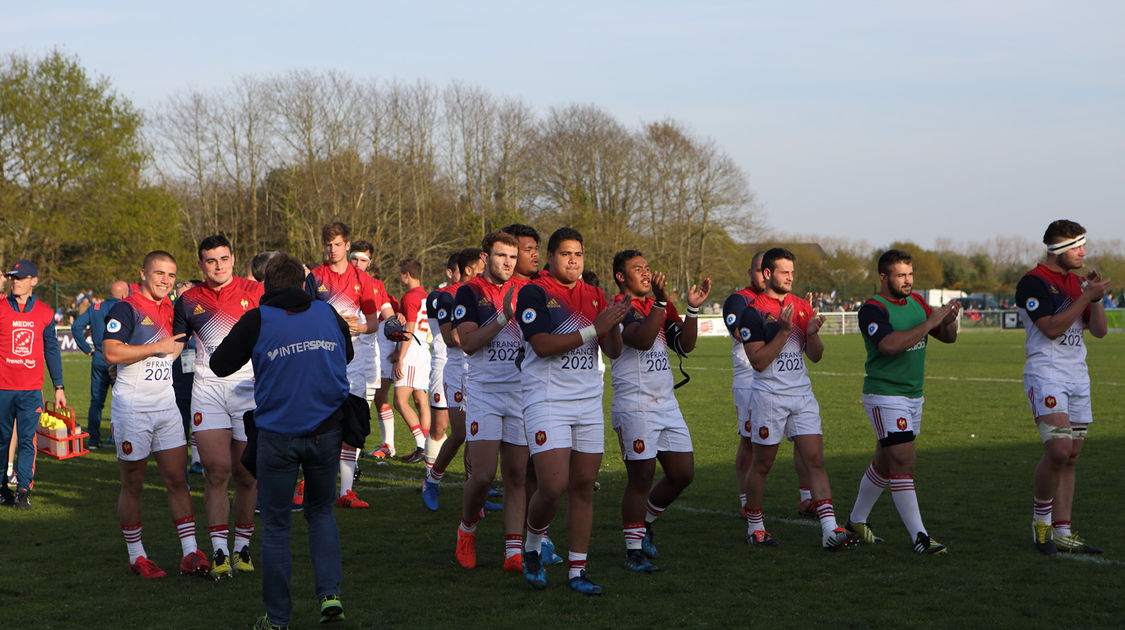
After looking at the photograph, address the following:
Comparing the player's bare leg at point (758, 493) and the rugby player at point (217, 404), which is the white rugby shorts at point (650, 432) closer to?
the player's bare leg at point (758, 493)

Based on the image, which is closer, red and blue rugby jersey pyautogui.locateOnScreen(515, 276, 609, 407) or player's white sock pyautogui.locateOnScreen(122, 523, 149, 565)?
red and blue rugby jersey pyautogui.locateOnScreen(515, 276, 609, 407)

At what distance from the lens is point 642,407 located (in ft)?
20.5

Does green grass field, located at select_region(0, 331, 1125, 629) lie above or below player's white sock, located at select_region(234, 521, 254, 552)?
below

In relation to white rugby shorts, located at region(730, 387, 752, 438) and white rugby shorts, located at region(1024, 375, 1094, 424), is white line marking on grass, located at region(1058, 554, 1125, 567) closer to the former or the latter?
white rugby shorts, located at region(1024, 375, 1094, 424)

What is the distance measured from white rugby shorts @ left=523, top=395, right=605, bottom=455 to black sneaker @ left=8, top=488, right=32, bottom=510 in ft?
18.4

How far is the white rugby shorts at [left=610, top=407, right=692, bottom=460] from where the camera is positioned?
6207 millimetres

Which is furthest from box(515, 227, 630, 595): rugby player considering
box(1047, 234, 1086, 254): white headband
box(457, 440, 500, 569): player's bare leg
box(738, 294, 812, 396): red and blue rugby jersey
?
box(1047, 234, 1086, 254): white headband

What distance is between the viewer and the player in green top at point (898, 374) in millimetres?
6574

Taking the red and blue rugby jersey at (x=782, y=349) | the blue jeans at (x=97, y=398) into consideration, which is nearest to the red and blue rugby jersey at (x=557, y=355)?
the red and blue rugby jersey at (x=782, y=349)

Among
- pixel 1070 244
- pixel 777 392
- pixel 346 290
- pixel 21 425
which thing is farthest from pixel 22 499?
pixel 1070 244

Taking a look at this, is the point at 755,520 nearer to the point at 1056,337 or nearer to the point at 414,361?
the point at 1056,337

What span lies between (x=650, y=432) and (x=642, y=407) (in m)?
0.17

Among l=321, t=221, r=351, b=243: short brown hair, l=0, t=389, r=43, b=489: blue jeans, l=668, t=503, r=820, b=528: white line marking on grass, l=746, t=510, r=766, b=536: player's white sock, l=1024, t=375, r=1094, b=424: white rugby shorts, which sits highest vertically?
l=321, t=221, r=351, b=243: short brown hair

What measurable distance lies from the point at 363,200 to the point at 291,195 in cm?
369
